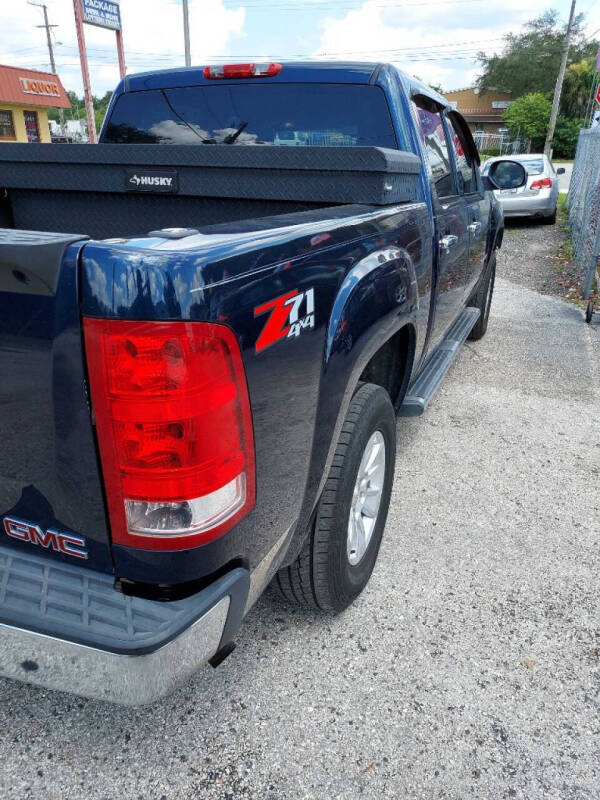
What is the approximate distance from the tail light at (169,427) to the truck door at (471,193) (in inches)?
125

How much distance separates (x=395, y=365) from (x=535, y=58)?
81.2 meters

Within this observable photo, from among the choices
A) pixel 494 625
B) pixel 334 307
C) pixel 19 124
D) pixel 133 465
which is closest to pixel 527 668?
pixel 494 625

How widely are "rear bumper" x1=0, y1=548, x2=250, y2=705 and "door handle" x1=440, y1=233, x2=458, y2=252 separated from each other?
7.51 ft

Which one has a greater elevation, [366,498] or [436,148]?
[436,148]

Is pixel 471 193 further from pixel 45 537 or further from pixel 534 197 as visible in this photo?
pixel 534 197

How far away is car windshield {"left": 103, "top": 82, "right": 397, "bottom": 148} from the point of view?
3.02 m

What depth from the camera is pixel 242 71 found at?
10.6 feet

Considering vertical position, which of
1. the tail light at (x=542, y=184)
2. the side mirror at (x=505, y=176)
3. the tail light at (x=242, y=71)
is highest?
the tail light at (x=242, y=71)

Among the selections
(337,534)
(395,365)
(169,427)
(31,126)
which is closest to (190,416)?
(169,427)

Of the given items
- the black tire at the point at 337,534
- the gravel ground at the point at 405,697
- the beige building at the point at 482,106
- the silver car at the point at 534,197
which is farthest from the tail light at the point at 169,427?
the beige building at the point at 482,106

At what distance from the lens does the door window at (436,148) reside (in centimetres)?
325

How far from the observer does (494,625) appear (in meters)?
2.46

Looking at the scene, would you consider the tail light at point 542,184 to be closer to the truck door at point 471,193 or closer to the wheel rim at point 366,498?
the truck door at point 471,193

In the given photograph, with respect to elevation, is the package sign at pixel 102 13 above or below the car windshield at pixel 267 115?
above
